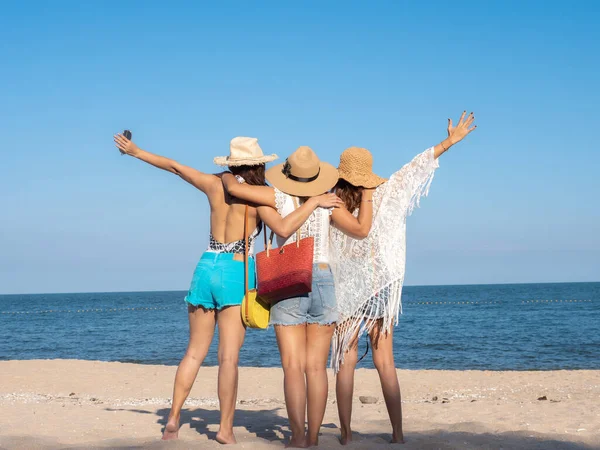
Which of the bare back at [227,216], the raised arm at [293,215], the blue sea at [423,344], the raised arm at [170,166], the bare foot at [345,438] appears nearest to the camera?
the raised arm at [293,215]

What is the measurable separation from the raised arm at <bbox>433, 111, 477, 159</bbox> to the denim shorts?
3.77ft

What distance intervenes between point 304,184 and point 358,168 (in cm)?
41

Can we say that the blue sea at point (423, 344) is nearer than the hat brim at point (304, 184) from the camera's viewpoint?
No

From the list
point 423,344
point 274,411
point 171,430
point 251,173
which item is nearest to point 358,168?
point 251,173

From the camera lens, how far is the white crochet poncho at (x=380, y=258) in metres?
4.56

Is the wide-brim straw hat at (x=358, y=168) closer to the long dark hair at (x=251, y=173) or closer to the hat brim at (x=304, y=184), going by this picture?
the hat brim at (x=304, y=184)

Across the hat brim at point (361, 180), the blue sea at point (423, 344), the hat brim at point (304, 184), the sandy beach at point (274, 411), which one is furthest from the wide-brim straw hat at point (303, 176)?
the blue sea at point (423, 344)

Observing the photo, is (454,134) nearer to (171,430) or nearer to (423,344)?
(171,430)

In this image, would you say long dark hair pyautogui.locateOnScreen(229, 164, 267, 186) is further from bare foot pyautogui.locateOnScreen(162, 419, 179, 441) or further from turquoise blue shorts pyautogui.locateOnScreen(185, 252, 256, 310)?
bare foot pyautogui.locateOnScreen(162, 419, 179, 441)

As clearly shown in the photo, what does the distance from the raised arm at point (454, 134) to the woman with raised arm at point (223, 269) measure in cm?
111

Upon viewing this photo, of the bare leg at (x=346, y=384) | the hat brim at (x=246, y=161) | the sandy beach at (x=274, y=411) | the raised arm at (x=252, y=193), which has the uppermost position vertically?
the hat brim at (x=246, y=161)

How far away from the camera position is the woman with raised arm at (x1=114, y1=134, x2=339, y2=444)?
4430mm

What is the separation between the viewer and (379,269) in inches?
181

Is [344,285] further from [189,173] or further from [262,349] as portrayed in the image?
[262,349]
